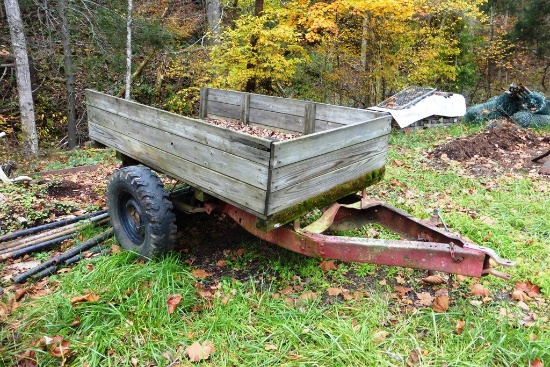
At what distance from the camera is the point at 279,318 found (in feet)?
8.89

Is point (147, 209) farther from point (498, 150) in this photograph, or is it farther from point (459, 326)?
point (498, 150)

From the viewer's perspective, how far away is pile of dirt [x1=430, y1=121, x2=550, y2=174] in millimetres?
6242

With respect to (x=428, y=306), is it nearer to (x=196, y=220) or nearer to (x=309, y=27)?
(x=196, y=220)

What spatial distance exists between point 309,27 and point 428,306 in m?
7.78

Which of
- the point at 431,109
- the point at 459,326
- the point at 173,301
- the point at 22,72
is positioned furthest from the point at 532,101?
the point at 22,72

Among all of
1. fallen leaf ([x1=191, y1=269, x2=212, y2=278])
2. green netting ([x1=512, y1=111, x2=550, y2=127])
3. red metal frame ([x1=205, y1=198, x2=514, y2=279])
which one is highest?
green netting ([x1=512, y1=111, x2=550, y2=127])

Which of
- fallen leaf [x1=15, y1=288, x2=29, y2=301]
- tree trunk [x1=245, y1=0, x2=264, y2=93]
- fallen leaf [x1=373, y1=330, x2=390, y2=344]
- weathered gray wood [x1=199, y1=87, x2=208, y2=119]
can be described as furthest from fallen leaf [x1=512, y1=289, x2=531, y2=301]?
tree trunk [x1=245, y1=0, x2=264, y2=93]

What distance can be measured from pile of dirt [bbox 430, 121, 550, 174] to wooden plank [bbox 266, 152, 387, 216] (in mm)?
3379

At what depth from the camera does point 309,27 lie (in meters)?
9.26

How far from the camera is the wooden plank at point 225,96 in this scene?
479cm

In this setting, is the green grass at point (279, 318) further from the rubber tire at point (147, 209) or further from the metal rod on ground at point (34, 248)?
the metal rod on ground at point (34, 248)

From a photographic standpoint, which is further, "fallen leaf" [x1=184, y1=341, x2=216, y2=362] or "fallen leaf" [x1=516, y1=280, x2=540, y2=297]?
"fallen leaf" [x1=516, y1=280, x2=540, y2=297]

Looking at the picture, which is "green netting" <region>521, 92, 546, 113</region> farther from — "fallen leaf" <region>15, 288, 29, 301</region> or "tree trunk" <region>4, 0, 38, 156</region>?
"tree trunk" <region>4, 0, 38, 156</region>

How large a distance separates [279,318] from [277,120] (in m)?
2.36
